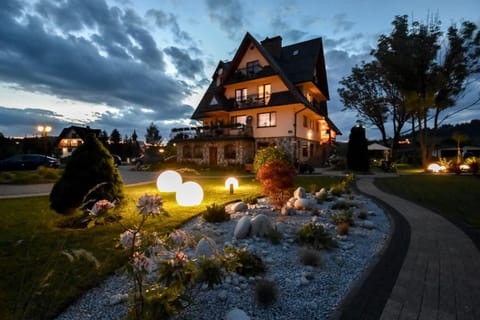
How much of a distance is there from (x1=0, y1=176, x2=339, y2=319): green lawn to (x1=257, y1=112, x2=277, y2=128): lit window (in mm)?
17402

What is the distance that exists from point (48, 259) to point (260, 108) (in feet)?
73.6

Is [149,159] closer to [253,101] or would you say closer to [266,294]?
[253,101]

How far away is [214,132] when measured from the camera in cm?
2425

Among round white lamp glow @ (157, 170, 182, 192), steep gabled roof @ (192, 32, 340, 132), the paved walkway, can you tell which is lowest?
the paved walkway

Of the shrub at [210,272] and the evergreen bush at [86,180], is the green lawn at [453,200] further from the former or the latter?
the evergreen bush at [86,180]

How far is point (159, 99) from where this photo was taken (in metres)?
47.2

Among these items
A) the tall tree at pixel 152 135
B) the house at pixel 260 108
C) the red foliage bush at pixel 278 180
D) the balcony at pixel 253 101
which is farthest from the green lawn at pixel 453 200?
the tall tree at pixel 152 135

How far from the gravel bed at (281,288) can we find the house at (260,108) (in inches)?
677

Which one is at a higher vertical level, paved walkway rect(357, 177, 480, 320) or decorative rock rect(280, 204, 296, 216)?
decorative rock rect(280, 204, 296, 216)

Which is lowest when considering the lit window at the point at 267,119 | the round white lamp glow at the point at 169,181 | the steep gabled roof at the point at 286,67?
the round white lamp glow at the point at 169,181

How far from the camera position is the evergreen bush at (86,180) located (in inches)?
198

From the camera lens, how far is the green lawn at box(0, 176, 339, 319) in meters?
2.18

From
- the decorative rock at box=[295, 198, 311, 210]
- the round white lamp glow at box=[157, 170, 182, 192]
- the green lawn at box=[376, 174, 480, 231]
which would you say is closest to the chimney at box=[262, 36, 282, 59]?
the green lawn at box=[376, 174, 480, 231]

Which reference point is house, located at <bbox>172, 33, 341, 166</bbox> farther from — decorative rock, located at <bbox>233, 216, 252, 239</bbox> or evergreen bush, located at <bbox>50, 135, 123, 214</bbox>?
evergreen bush, located at <bbox>50, 135, 123, 214</bbox>
